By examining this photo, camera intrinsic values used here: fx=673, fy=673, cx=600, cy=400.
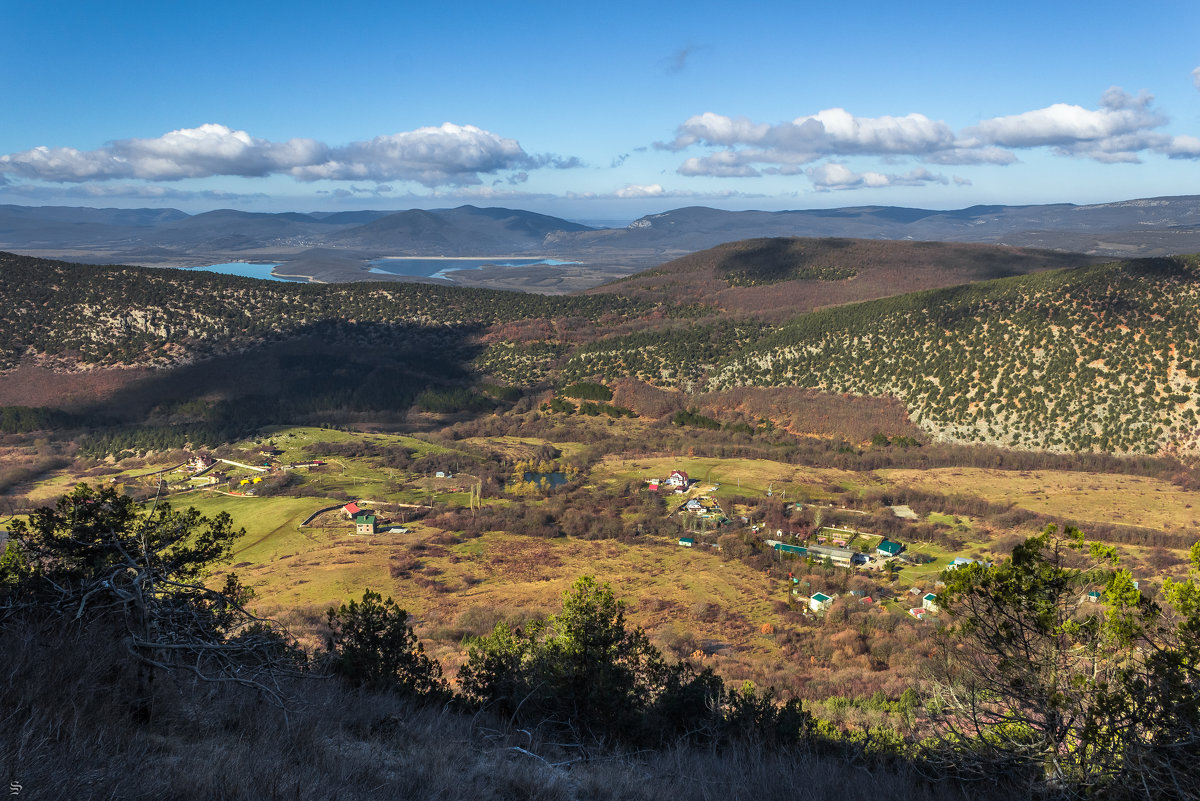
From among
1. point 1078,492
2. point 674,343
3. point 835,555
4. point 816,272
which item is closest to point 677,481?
point 835,555

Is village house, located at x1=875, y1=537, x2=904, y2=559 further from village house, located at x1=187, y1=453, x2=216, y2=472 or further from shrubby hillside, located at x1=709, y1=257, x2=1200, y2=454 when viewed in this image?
village house, located at x1=187, y1=453, x2=216, y2=472

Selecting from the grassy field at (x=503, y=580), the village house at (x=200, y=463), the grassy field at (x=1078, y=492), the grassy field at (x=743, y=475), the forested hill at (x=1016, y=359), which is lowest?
the grassy field at (x=503, y=580)

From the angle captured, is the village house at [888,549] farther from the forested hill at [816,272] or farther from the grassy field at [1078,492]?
the forested hill at [816,272]

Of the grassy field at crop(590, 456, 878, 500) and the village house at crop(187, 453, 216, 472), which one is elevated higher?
the village house at crop(187, 453, 216, 472)

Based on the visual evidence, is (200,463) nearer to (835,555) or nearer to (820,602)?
(835,555)

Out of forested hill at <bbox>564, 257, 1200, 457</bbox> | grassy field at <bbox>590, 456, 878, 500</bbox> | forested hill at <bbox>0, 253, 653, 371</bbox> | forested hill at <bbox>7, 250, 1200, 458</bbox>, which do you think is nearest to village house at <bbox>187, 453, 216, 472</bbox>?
forested hill at <bbox>7, 250, 1200, 458</bbox>

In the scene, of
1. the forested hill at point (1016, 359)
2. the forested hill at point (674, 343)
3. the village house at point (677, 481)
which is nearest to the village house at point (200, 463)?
the forested hill at point (674, 343)
